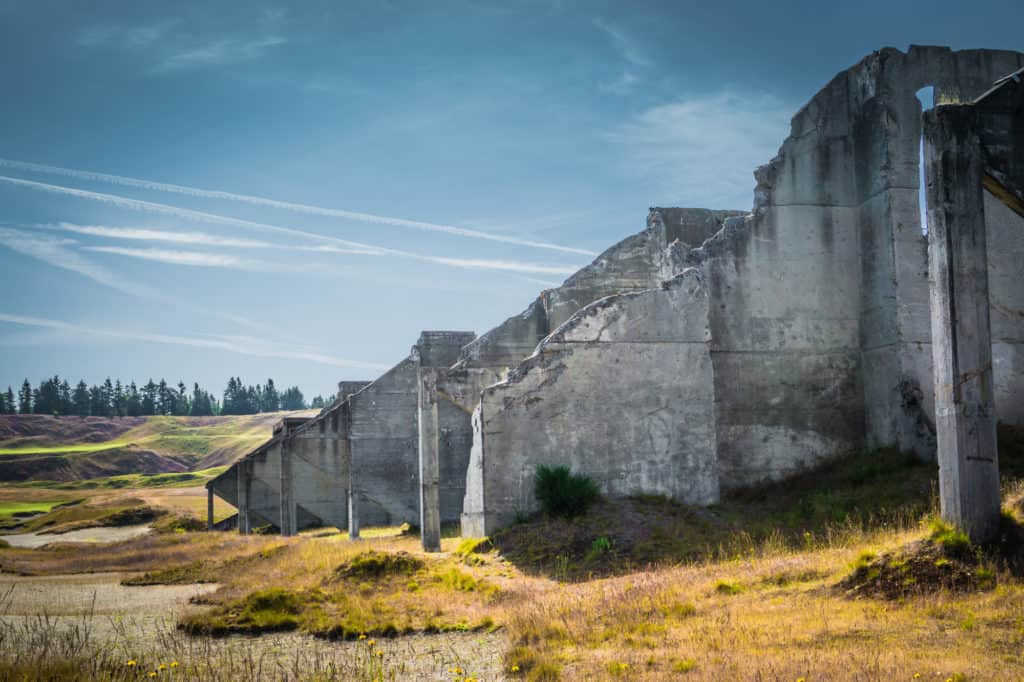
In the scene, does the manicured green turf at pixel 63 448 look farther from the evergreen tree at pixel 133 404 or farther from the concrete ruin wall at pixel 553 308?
the concrete ruin wall at pixel 553 308

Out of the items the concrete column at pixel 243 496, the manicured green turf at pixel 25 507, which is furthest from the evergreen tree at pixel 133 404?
the concrete column at pixel 243 496

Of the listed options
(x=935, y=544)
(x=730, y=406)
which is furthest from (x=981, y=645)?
(x=730, y=406)

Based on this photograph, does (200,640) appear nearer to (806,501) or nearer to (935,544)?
(935,544)

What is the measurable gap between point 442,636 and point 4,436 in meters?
121

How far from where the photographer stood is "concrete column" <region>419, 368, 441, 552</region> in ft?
60.7

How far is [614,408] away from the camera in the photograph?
17000 mm

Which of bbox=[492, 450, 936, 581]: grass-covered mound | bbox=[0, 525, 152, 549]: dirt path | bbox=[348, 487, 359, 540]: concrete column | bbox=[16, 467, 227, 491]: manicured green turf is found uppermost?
bbox=[492, 450, 936, 581]: grass-covered mound

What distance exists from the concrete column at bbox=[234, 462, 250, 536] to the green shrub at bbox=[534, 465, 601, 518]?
19.8 metres

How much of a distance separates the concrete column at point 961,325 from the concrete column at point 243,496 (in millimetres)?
27895

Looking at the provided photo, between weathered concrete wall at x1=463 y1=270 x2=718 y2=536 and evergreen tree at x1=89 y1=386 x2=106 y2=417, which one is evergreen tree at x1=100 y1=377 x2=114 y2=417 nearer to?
evergreen tree at x1=89 y1=386 x2=106 y2=417

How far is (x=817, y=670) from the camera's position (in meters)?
6.78

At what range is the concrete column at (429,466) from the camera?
60.7 ft

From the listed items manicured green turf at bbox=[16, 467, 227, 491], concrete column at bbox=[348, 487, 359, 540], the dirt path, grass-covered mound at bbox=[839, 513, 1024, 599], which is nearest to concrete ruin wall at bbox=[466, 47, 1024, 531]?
grass-covered mound at bbox=[839, 513, 1024, 599]

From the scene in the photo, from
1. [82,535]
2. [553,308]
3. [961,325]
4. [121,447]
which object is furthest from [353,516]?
[121,447]
